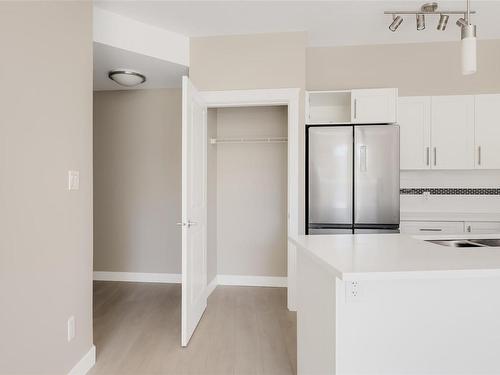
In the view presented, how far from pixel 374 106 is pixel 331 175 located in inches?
35.2

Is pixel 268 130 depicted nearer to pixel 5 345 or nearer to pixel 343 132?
pixel 343 132

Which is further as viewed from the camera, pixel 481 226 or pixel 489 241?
pixel 481 226

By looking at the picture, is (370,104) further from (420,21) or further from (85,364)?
(85,364)

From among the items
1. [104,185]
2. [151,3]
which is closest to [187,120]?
[151,3]

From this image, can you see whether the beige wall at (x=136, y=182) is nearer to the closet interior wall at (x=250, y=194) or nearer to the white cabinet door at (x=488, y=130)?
the closet interior wall at (x=250, y=194)

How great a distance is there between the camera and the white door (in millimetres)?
2295

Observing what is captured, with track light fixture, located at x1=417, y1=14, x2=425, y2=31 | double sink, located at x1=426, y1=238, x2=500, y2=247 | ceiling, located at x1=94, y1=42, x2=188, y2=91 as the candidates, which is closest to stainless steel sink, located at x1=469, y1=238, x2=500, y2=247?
double sink, located at x1=426, y1=238, x2=500, y2=247

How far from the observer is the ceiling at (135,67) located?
2735 mm

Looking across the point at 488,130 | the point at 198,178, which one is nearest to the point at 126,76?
the point at 198,178

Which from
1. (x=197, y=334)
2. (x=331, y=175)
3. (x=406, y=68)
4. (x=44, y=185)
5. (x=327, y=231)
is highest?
(x=406, y=68)

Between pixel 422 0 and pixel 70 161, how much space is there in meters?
3.02

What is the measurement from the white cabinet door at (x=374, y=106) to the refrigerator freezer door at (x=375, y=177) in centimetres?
18

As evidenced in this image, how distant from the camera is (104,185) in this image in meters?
3.81

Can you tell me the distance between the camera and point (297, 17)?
8.89ft
